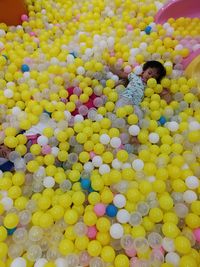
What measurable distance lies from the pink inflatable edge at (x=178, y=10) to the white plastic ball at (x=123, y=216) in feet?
3.88

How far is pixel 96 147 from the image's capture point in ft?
4.04

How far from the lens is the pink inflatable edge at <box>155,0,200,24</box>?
1.83 meters

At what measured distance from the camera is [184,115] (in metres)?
1.35

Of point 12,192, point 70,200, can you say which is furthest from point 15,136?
point 70,200

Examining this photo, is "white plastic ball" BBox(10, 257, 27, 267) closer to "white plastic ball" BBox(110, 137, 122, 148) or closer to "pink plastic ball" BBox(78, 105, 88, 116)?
"white plastic ball" BBox(110, 137, 122, 148)

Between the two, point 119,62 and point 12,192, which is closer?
point 12,192

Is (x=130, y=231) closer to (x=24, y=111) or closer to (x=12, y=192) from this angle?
(x=12, y=192)

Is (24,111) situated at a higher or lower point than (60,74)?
lower

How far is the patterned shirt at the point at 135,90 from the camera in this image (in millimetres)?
1428

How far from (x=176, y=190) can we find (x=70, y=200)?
0.35 metres

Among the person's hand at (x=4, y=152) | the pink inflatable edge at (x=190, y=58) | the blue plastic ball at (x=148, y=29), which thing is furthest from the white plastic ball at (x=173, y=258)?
the blue plastic ball at (x=148, y=29)

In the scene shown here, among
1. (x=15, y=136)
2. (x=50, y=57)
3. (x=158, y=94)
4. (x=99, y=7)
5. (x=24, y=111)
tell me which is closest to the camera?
(x=15, y=136)

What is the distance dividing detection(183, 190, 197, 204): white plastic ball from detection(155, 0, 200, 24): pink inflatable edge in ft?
3.58

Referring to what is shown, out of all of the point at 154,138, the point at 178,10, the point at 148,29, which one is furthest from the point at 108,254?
the point at 178,10
